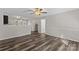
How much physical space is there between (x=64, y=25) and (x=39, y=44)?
0.50 meters

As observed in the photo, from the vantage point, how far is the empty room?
1.65m

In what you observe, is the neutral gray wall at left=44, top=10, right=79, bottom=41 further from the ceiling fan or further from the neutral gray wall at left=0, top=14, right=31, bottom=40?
the neutral gray wall at left=0, top=14, right=31, bottom=40

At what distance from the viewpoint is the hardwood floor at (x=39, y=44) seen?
1.65 m

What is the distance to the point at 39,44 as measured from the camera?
168cm

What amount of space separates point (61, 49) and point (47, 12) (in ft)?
2.02

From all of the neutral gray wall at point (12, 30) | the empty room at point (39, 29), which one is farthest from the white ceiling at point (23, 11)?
the neutral gray wall at point (12, 30)

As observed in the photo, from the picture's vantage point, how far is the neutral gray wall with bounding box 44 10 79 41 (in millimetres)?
1653

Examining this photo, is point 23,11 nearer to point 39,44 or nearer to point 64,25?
point 39,44

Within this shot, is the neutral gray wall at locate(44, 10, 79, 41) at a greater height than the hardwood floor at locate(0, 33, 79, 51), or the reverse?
the neutral gray wall at locate(44, 10, 79, 41)

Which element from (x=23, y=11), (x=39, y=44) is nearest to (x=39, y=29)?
(x=39, y=44)

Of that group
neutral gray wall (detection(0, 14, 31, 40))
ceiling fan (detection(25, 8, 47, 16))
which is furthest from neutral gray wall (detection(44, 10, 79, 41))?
neutral gray wall (detection(0, 14, 31, 40))

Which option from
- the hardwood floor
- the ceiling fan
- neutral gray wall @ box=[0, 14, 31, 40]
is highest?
the ceiling fan
